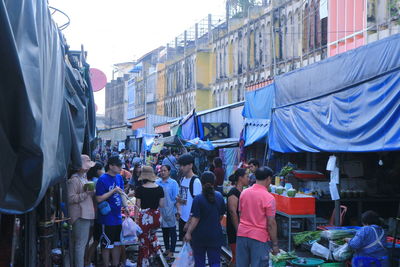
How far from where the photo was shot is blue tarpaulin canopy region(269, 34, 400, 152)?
7855mm

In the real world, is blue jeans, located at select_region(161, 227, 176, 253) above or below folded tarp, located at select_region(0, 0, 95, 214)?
below

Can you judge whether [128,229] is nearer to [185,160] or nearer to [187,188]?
[187,188]

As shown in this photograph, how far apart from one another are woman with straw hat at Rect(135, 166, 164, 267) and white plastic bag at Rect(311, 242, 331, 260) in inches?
110

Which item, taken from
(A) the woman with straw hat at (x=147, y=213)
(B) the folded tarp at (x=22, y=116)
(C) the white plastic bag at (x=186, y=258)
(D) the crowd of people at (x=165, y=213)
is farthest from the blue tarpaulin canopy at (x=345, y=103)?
(B) the folded tarp at (x=22, y=116)

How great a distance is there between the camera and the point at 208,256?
719 centimetres

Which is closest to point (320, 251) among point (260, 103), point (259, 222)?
point (259, 222)

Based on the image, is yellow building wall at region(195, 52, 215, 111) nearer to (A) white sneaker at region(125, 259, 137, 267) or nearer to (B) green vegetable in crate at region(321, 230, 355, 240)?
(B) green vegetable in crate at region(321, 230, 355, 240)

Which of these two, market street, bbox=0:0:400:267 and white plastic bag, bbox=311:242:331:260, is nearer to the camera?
market street, bbox=0:0:400:267

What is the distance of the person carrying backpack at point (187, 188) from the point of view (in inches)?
348

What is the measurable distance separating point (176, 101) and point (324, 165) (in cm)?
3695

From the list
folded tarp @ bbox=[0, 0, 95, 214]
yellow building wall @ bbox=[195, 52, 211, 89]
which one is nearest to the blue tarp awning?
folded tarp @ bbox=[0, 0, 95, 214]

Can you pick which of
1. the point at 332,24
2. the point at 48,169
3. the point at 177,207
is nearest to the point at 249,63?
the point at 332,24

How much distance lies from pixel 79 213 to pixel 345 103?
5.00 m

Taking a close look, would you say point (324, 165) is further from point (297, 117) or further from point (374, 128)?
point (374, 128)
